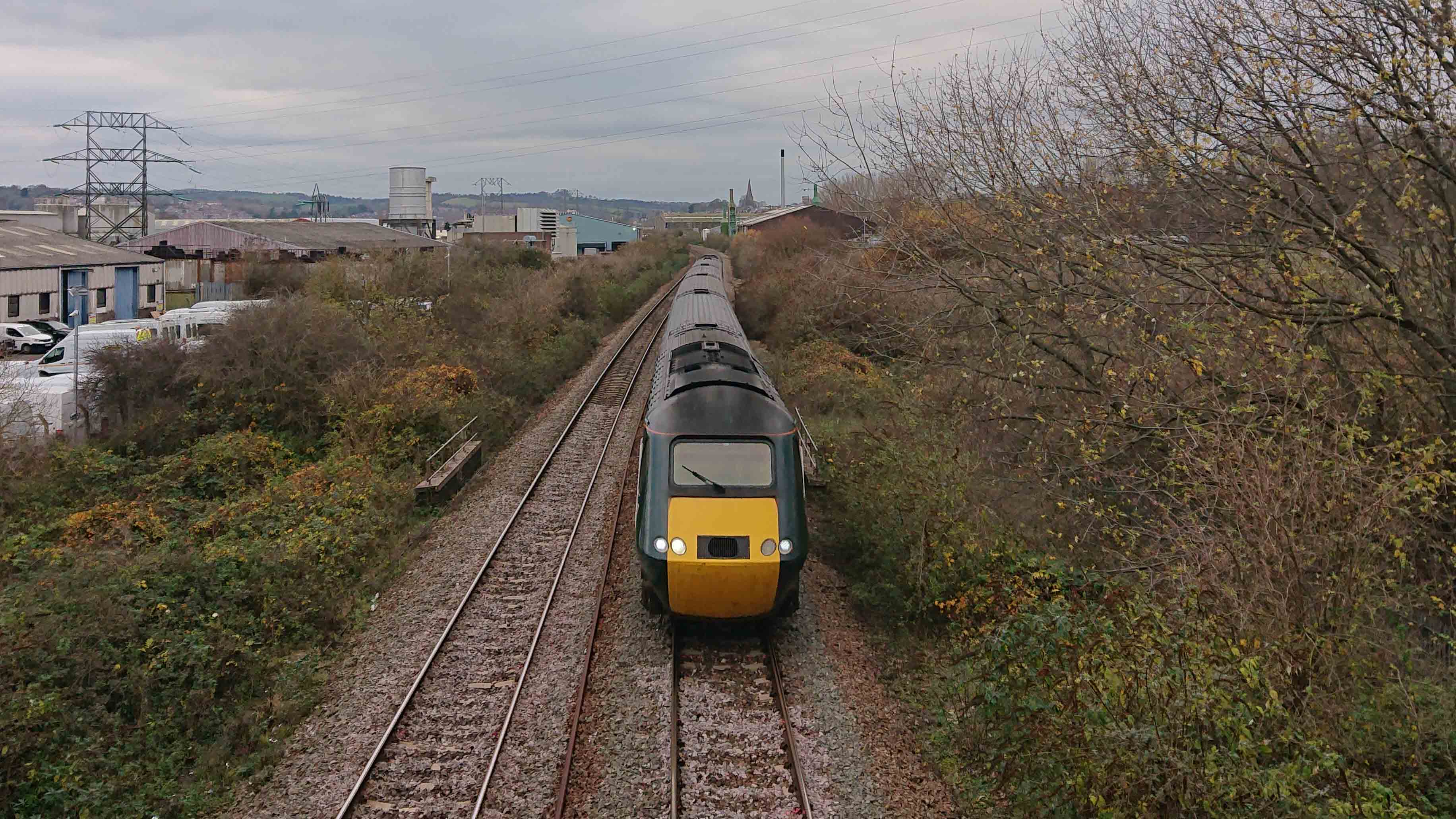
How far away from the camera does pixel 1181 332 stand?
29.0 feet

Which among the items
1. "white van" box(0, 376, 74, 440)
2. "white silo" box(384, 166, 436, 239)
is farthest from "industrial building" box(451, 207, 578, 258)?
"white van" box(0, 376, 74, 440)

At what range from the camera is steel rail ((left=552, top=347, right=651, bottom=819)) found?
7496 mm

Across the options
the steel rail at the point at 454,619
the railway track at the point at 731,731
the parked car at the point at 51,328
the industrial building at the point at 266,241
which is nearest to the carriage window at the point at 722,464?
the railway track at the point at 731,731

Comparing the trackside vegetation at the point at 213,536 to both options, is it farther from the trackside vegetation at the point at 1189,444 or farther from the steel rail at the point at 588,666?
the trackside vegetation at the point at 1189,444

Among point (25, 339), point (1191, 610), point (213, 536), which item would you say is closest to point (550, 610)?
point (213, 536)

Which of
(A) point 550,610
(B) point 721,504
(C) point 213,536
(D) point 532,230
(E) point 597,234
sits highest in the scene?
(E) point 597,234

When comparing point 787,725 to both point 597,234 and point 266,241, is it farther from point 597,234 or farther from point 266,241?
point 597,234

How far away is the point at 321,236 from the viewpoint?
187 feet

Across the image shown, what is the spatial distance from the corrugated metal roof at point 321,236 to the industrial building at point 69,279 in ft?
32.5

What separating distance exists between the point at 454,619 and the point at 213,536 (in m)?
5.18

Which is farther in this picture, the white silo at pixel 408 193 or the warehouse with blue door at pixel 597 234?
the warehouse with blue door at pixel 597 234

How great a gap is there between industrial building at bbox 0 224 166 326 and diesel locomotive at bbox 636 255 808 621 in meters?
28.9

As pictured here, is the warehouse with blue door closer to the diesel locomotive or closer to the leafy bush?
the diesel locomotive

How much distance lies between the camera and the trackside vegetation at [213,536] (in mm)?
7980
